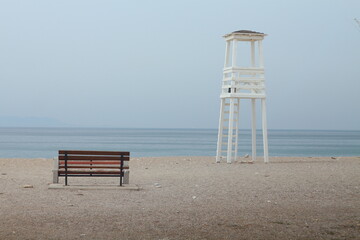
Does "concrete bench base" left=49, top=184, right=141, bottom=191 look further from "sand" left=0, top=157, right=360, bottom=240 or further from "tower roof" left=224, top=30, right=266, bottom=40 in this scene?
"tower roof" left=224, top=30, right=266, bottom=40

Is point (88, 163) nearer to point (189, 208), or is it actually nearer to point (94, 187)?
point (94, 187)

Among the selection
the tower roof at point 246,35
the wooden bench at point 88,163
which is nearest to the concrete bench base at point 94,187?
the wooden bench at point 88,163

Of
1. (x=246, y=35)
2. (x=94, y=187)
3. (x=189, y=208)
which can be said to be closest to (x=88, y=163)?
(x=94, y=187)

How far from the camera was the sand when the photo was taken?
9.56m

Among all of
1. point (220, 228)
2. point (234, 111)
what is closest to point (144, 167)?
point (234, 111)

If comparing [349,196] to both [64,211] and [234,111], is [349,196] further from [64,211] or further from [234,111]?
[234,111]

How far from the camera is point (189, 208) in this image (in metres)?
11.9

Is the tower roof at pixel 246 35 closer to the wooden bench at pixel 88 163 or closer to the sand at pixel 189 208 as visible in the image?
the sand at pixel 189 208

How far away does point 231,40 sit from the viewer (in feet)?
87.6

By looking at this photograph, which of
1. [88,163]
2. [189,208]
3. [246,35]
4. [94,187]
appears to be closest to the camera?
[189,208]

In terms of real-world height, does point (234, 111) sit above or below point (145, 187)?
above

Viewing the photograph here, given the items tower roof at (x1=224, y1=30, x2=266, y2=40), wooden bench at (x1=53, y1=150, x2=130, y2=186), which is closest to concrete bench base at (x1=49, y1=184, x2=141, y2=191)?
wooden bench at (x1=53, y1=150, x2=130, y2=186)

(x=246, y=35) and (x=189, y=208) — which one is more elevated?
(x=246, y=35)

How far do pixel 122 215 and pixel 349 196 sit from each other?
5.55 meters
